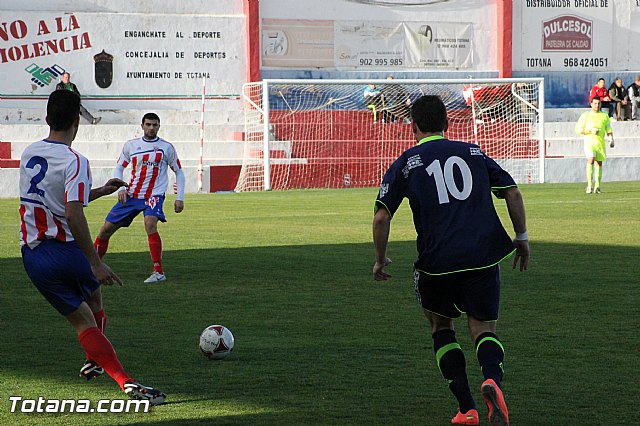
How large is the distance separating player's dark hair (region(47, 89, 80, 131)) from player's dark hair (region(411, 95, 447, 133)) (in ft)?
6.18

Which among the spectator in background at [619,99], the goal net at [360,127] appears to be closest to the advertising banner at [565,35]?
the spectator in background at [619,99]

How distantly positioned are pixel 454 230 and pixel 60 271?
7.21 ft

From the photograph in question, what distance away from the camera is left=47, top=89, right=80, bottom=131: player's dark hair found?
6258 mm

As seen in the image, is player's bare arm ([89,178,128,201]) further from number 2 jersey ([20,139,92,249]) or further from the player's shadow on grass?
the player's shadow on grass

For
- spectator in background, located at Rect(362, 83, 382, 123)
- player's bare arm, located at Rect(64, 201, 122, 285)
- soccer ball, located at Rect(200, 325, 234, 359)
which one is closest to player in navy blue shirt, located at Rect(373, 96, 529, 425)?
player's bare arm, located at Rect(64, 201, 122, 285)

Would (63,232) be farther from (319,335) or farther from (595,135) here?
(595,135)

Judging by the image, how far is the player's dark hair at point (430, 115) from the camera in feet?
19.5

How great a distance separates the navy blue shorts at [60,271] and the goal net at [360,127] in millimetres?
22906

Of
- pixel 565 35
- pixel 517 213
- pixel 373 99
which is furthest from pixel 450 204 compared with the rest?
pixel 565 35

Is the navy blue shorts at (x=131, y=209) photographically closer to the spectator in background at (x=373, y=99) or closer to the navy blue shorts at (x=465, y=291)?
the navy blue shorts at (x=465, y=291)

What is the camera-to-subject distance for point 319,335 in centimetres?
868

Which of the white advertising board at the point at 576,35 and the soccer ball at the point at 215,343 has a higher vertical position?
the white advertising board at the point at 576,35

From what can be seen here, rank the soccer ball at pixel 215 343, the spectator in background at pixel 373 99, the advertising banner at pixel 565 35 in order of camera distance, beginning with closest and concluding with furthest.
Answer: the soccer ball at pixel 215 343 → the spectator in background at pixel 373 99 → the advertising banner at pixel 565 35

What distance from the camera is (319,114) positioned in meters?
33.0
